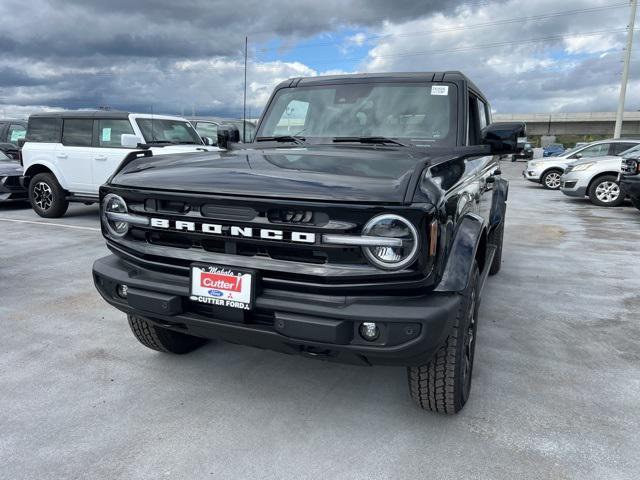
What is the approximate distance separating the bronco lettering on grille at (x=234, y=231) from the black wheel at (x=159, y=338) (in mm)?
854

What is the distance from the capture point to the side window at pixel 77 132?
332 inches

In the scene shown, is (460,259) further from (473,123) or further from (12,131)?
(12,131)

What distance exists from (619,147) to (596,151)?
80cm

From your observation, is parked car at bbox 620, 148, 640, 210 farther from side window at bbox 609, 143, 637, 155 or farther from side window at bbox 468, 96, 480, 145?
side window at bbox 468, 96, 480, 145

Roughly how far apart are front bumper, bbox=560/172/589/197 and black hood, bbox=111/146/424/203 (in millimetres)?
10815

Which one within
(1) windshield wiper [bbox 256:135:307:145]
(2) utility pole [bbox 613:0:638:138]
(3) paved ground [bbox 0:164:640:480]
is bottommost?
(3) paved ground [bbox 0:164:640:480]

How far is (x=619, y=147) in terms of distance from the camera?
12.9 metres

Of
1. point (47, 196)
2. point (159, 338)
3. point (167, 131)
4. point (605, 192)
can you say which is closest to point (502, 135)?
point (159, 338)

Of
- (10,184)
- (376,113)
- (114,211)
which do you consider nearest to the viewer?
(114,211)

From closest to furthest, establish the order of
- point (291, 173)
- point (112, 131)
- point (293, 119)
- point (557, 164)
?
point (291, 173) < point (293, 119) < point (112, 131) < point (557, 164)

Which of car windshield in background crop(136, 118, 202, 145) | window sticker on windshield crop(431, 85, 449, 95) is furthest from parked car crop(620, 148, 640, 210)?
car windshield in background crop(136, 118, 202, 145)

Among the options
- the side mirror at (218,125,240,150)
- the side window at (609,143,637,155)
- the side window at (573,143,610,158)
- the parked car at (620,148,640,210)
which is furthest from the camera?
the side window at (573,143,610,158)

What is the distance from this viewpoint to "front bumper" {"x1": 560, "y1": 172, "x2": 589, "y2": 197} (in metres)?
12.0

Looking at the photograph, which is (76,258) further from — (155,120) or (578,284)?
(578,284)
